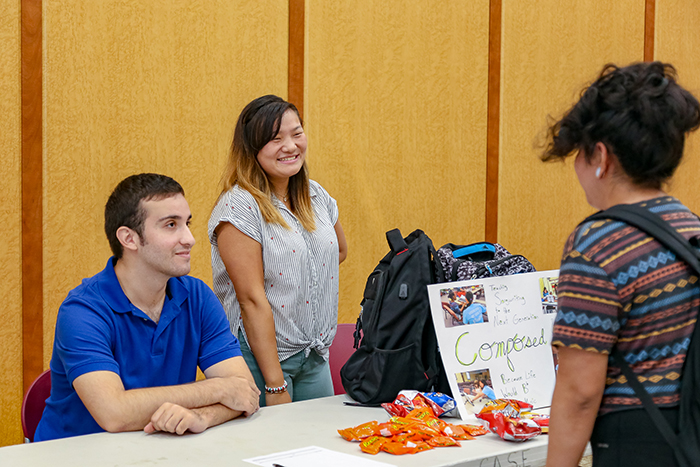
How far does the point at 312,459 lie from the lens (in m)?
1.47

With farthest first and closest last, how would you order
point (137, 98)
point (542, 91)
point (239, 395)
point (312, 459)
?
point (542, 91) → point (137, 98) → point (239, 395) → point (312, 459)

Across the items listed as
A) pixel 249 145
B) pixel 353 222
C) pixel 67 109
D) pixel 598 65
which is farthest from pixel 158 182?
pixel 598 65

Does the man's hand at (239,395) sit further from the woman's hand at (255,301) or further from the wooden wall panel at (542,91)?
the wooden wall panel at (542,91)

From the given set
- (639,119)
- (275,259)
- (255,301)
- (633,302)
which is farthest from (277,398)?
(639,119)

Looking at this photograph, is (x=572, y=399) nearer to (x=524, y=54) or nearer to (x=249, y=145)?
(x=249, y=145)

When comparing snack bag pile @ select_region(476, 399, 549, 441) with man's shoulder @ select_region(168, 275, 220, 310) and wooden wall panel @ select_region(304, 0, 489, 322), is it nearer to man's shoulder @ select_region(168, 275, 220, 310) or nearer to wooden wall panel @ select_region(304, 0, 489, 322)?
man's shoulder @ select_region(168, 275, 220, 310)

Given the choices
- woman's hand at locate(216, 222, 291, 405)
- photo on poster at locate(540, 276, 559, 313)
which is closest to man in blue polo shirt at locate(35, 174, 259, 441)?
woman's hand at locate(216, 222, 291, 405)

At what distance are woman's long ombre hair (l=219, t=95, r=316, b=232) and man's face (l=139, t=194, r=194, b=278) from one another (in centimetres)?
34

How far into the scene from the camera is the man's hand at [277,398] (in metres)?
2.14

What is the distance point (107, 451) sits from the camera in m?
1.50

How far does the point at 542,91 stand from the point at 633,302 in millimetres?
3753

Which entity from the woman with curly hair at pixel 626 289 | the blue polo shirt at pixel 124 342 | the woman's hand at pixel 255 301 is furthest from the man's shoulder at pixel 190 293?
the woman with curly hair at pixel 626 289

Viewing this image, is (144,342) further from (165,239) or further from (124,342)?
(165,239)

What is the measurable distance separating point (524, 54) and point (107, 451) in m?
3.82
